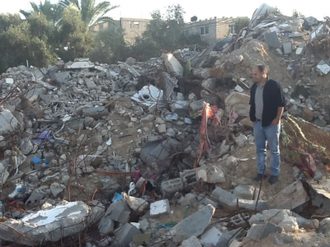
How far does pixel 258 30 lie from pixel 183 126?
4.84 metres

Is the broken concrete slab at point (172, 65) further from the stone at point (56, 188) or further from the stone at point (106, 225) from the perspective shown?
the stone at point (106, 225)

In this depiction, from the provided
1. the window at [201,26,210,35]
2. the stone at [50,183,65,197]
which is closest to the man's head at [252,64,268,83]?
the stone at [50,183,65,197]

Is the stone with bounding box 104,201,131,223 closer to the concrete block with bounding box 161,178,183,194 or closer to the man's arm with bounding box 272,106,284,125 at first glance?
the concrete block with bounding box 161,178,183,194

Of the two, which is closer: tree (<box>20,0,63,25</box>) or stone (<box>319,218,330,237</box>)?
stone (<box>319,218,330,237</box>)

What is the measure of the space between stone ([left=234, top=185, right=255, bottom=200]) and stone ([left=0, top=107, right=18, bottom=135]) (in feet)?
17.2

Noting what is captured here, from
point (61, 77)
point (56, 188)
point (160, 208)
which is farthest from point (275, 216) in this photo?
point (61, 77)

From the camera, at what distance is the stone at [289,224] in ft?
10.0

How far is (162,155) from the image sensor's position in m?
6.48

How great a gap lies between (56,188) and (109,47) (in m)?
13.4

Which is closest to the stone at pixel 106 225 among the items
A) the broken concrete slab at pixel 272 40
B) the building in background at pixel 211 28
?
the broken concrete slab at pixel 272 40

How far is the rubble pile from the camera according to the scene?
3.76 m

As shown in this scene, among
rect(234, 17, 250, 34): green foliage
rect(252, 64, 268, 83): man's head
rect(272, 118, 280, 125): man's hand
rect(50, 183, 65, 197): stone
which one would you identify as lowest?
rect(50, 183, 65, 197): stone

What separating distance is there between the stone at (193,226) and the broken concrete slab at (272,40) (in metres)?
6.59

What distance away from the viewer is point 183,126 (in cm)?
750
